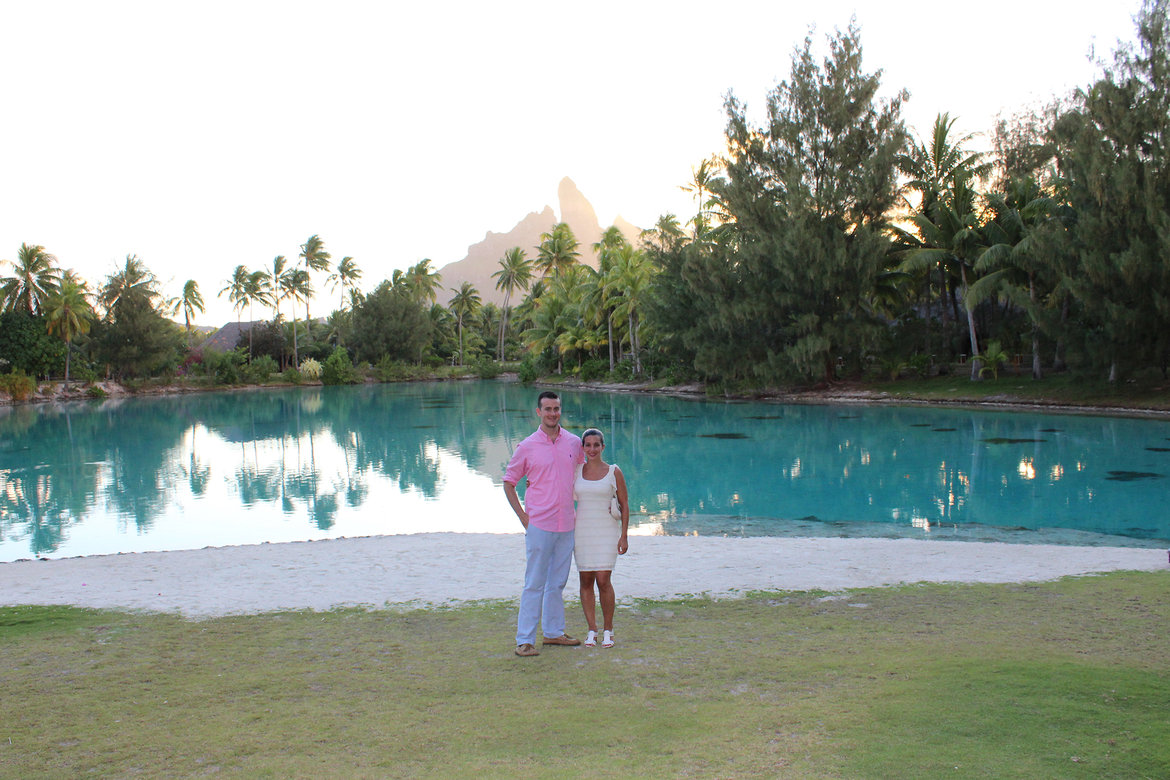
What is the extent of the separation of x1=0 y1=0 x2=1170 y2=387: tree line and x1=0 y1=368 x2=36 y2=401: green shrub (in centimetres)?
213

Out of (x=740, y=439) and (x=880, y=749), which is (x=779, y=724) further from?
(x=740, y=439)

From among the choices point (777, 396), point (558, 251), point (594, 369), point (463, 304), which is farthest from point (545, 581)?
point (463, 304)

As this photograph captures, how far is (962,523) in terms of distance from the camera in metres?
13.0

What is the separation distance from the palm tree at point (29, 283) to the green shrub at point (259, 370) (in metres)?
14.3

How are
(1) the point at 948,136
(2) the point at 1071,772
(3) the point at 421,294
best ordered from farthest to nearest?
(3) the point at 421,294, (1) the point at 948,136, (2) the point at 1071,772

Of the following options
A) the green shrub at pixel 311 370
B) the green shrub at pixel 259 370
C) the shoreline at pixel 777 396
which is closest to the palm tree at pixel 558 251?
the shoreline at pixel 777 396

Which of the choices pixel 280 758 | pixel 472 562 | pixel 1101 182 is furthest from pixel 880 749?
pixel 1101 182

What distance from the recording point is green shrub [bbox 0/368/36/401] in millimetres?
50531

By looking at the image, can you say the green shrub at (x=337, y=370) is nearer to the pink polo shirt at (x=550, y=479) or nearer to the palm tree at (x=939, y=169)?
the palm tree at (x=939, y=169)

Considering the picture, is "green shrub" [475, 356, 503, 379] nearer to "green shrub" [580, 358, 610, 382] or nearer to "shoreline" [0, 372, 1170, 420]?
"shoreline" [0, 372, 1170, 420]

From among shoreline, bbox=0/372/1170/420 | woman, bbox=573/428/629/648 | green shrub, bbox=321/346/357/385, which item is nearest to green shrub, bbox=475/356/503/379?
shoreline, bbox=0/372/1170/420

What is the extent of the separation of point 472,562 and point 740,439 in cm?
1697

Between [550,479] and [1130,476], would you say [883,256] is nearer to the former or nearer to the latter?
[1130,476]

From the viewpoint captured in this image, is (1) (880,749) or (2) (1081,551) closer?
(1) (880,749)
